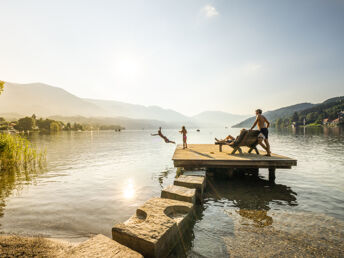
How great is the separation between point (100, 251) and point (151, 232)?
99 centimetres

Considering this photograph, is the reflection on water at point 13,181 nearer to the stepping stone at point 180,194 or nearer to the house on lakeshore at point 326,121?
the stepping stone at point 180,194

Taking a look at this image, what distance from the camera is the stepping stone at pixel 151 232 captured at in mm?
3469

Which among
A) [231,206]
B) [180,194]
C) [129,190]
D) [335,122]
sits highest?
[335,122]

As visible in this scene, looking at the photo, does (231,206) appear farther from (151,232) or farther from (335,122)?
(335,122)

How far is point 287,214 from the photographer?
22.3 ft

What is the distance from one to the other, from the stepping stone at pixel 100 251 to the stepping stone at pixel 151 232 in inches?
11.6

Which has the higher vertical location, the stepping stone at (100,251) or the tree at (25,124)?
the tree at (25,124)

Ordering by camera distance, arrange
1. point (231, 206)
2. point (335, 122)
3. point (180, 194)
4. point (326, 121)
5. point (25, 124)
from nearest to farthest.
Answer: point (180, 194)
point (231, 206)
point (25, 124)
point (335, 122)
point (326, 121)

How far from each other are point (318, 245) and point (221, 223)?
2.60 m

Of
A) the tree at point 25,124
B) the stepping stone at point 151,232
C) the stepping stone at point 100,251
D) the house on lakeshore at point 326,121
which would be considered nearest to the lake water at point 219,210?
the stepping stone at point 151,232

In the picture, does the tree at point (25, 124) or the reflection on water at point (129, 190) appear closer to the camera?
the reflection on water at point (129, 190)

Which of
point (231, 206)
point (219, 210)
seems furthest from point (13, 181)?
point (231, 206)

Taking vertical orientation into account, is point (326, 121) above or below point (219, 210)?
above

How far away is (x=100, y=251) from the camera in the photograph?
10.6 feet
